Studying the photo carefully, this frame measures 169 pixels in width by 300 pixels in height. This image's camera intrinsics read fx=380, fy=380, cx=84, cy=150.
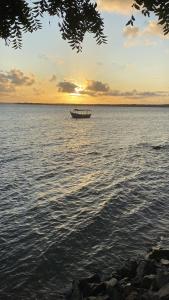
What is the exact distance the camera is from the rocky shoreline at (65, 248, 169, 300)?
13.4 m

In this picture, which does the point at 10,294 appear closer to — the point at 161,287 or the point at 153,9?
the point at 161,287

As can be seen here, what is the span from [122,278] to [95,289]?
1.54 m

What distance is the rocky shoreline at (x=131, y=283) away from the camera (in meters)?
13.4

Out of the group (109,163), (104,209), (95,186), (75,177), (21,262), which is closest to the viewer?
(21,262)

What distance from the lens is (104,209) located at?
25.8 m

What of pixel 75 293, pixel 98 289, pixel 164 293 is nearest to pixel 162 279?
pixel 164 293

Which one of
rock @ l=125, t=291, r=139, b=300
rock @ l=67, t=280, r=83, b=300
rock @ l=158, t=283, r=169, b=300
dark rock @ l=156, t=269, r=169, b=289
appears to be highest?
rock @ l=158, t=283, r=169, b=300

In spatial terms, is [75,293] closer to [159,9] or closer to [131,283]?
[131,283]

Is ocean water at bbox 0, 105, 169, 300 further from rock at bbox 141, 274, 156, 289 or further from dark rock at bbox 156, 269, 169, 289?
dark rock at bbox 156, 269, 169, 289

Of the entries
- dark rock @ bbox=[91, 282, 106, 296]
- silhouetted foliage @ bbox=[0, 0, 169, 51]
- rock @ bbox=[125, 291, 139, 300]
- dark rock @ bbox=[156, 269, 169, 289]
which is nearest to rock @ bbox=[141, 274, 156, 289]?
dark rock @ bbox=[156, 269, 169, 289]

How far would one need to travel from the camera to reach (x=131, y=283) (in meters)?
14.8

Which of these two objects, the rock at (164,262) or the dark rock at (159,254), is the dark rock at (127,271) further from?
the dark rock at (159,254)

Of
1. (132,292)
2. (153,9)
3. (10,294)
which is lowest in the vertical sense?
(10,294)

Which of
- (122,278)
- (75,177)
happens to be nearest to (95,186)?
(75,177)
